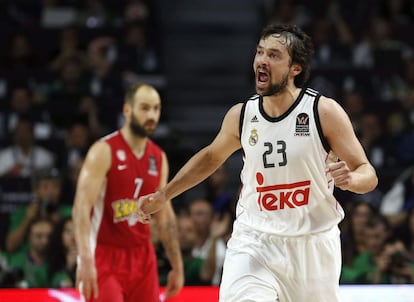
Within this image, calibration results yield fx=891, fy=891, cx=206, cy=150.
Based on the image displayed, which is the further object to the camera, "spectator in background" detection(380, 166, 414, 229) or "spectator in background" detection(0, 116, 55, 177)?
"spectator in background" detection(0, 116, 55, 177)

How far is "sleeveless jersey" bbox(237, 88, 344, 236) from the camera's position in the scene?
4.94m

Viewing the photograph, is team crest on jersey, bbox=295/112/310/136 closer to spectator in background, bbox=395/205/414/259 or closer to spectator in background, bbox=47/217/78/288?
spectator in background, bbox=47/217/78/288

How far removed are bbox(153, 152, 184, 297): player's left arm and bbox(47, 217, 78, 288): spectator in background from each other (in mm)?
1775

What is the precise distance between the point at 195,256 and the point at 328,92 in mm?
4455

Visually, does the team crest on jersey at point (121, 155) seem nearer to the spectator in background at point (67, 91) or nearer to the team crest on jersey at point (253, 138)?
the team crest on jersey at point (253, 138)

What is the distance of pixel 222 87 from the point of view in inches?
533

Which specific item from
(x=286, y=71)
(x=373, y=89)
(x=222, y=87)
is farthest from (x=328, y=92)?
(x=286, y=71)

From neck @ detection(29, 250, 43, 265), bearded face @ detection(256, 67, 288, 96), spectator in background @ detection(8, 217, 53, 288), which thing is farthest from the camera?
neck @ detection(29, 250, 43, 265)

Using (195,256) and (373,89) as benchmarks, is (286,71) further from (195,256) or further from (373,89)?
(373,89)

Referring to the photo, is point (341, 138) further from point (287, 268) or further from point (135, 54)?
point (135, 54)

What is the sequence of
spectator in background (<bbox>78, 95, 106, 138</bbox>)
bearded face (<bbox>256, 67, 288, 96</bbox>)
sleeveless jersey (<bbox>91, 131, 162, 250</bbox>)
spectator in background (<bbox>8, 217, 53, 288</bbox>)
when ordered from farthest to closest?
spectator in background (<bbox>78, 95, 106, 138</bbox>) < spectator in background (<bbox>8, 217, 53, 288</bbox>) < sleeveless jersey (<bbox>91, 131, 162, 250</bbox>) < bearded face (<bbox>256, 67, 288, 96</bbox>)

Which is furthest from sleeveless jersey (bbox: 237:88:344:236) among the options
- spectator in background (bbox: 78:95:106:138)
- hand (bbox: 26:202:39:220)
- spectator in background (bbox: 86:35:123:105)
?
spectator in background (bbox: 86:35:123:105)

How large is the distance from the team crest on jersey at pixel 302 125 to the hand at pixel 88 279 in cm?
189

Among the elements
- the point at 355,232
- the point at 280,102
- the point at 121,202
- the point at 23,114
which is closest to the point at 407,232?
the point at 355,232
